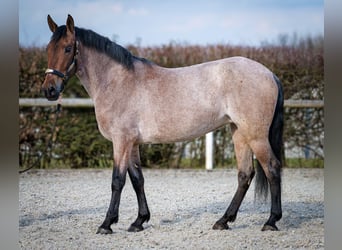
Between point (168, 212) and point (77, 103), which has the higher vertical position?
point (77, 103)

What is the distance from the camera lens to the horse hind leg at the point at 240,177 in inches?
194

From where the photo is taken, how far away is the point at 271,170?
15.7 feet

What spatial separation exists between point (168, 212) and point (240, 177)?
41.3 inches

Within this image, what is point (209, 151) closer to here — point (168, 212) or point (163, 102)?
point (168, 212)

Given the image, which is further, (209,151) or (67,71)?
(209,151)

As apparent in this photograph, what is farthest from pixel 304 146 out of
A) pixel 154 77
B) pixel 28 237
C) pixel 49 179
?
pixel 28 237

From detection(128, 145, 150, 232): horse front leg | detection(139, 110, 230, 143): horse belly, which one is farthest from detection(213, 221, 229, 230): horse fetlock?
detection(139, 110, 230, 143): horse belly

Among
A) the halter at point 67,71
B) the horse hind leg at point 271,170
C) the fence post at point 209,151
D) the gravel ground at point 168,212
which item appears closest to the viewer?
the gravel ground at point 168,212

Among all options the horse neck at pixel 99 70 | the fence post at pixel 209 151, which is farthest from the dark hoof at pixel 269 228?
the fence post at pixel 209 151

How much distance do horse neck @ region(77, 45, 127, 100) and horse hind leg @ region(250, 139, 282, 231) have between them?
136 centimetres

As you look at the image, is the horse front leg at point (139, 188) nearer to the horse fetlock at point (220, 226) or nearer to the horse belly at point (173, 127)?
the horse belly at point (173, 127)

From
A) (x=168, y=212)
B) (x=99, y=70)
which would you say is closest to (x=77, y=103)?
(x=168, y=212)

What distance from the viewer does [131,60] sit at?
498 cm

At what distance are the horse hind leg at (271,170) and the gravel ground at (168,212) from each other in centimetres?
13
